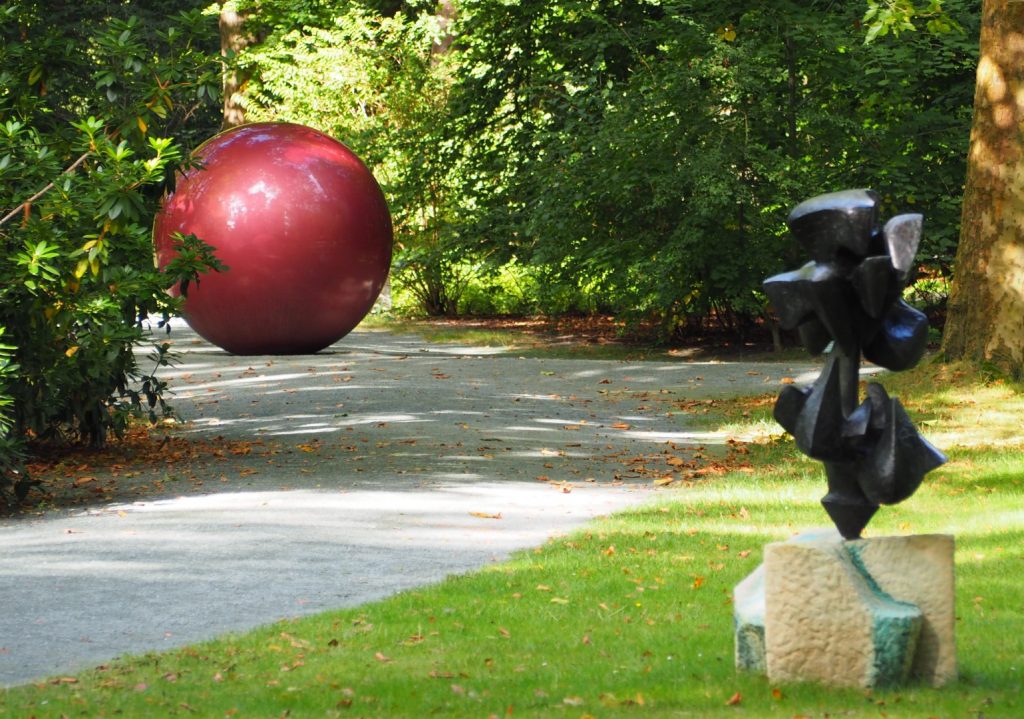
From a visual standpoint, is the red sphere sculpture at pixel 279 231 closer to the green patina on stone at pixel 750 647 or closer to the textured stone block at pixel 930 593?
the green patina on stone at pixel 750 647

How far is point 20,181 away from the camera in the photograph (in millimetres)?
9914

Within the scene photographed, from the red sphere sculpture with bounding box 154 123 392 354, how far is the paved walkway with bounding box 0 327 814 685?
771 mm

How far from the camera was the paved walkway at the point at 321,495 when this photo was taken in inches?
261

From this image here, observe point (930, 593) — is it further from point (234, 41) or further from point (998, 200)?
point (234, 41)

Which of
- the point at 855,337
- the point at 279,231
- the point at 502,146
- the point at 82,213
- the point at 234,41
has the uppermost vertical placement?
the point at 234,41

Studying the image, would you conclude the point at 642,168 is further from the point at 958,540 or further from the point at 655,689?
the point at 655,689

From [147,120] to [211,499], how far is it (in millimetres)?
2892

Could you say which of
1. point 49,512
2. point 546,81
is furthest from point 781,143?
point 49,512

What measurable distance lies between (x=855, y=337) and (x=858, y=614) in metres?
1.09

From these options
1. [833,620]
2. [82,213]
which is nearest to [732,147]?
[82,213]

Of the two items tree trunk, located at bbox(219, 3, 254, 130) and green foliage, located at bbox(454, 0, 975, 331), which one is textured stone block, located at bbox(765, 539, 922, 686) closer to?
green foliage, located at bbox(454, 0, 975, 331)

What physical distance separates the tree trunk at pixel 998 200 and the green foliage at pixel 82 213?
7.14 metres

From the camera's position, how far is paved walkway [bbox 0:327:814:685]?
21.8 ft

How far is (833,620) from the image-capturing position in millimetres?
4980
